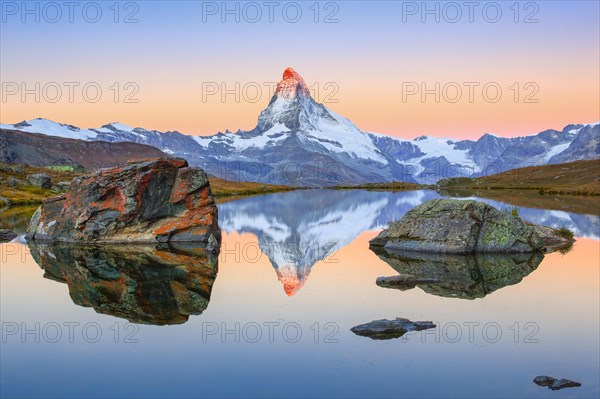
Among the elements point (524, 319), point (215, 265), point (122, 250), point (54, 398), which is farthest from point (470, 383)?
point (122, 250)

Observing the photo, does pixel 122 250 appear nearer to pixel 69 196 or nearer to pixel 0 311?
pixel 69 196

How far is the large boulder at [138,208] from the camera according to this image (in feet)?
163

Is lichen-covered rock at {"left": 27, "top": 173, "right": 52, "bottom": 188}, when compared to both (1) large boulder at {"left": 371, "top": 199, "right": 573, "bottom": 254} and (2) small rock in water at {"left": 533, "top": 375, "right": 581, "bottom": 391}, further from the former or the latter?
(2) small rock in water at {"left": 533, "top": 375, "right": 581, "bottom": 391}

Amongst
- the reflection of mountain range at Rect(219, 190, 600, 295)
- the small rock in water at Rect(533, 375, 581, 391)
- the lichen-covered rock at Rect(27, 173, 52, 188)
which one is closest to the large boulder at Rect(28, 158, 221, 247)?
the reflection of mountain range at Rect(219, 190, 600, 295)

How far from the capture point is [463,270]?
3550 cm

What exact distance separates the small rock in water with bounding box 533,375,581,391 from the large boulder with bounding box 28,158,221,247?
113 feet

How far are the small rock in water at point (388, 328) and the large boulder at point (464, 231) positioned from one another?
62.6 ft

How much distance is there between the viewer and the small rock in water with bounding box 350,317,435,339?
73.4 ft

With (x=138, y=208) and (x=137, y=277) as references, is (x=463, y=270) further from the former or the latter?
(x=138, y=208)

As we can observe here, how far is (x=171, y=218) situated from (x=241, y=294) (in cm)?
2205

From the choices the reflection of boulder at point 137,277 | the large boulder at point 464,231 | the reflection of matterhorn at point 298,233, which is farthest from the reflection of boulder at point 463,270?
→ the reflection of boulder at point 137,277

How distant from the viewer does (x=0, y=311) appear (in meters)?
27.4

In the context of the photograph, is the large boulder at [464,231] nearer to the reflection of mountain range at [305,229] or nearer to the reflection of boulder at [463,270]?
the reflection of boulder at [463,270]

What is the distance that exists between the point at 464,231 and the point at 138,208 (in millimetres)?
26018
